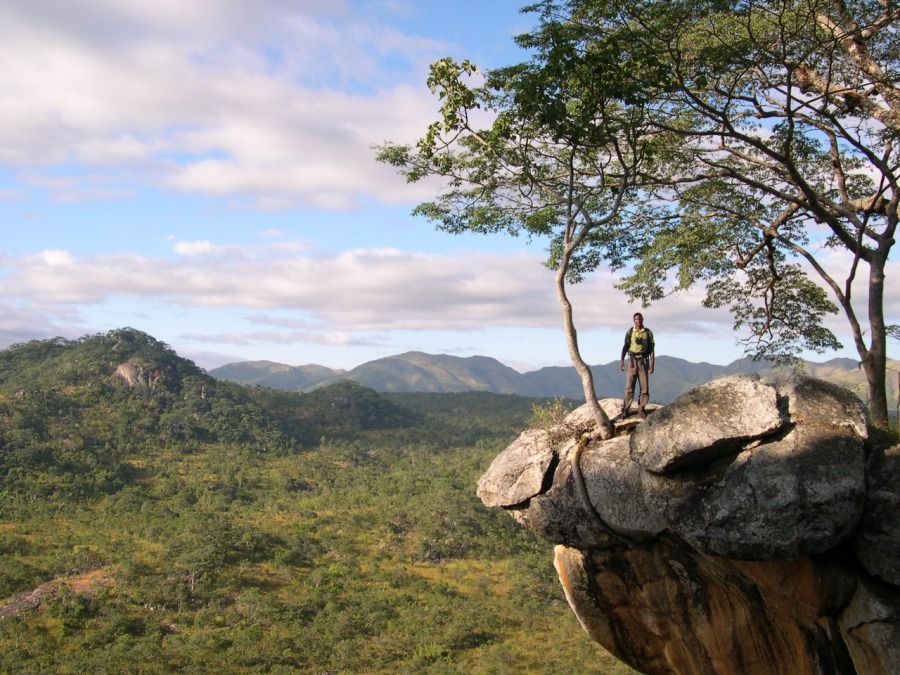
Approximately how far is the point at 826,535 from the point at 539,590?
147 feet

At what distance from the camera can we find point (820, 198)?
577 inches

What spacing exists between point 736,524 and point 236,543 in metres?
49.5

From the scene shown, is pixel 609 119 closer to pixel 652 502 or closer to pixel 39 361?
pixel 652 502

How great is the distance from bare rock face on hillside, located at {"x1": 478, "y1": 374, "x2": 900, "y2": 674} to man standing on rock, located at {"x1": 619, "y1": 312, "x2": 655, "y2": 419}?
1.09m

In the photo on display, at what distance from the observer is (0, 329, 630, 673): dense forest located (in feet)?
132

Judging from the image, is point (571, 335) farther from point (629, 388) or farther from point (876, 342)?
point (876, 342)

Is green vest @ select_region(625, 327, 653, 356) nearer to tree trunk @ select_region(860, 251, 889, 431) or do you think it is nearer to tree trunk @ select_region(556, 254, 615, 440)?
tree trunk @ select_region(556, 254, 615, 440)

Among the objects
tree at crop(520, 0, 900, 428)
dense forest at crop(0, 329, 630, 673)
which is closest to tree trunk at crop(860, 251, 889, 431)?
tree at crop(520, 0, 900, 428)

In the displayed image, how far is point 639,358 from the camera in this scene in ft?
43.0

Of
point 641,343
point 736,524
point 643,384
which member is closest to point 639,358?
point 641,343

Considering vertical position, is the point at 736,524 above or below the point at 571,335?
below

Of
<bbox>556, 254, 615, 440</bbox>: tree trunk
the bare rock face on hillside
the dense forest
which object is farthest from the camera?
the dense forest

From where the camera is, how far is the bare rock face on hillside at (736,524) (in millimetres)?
9406

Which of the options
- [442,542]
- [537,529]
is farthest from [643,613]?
[442,542]
